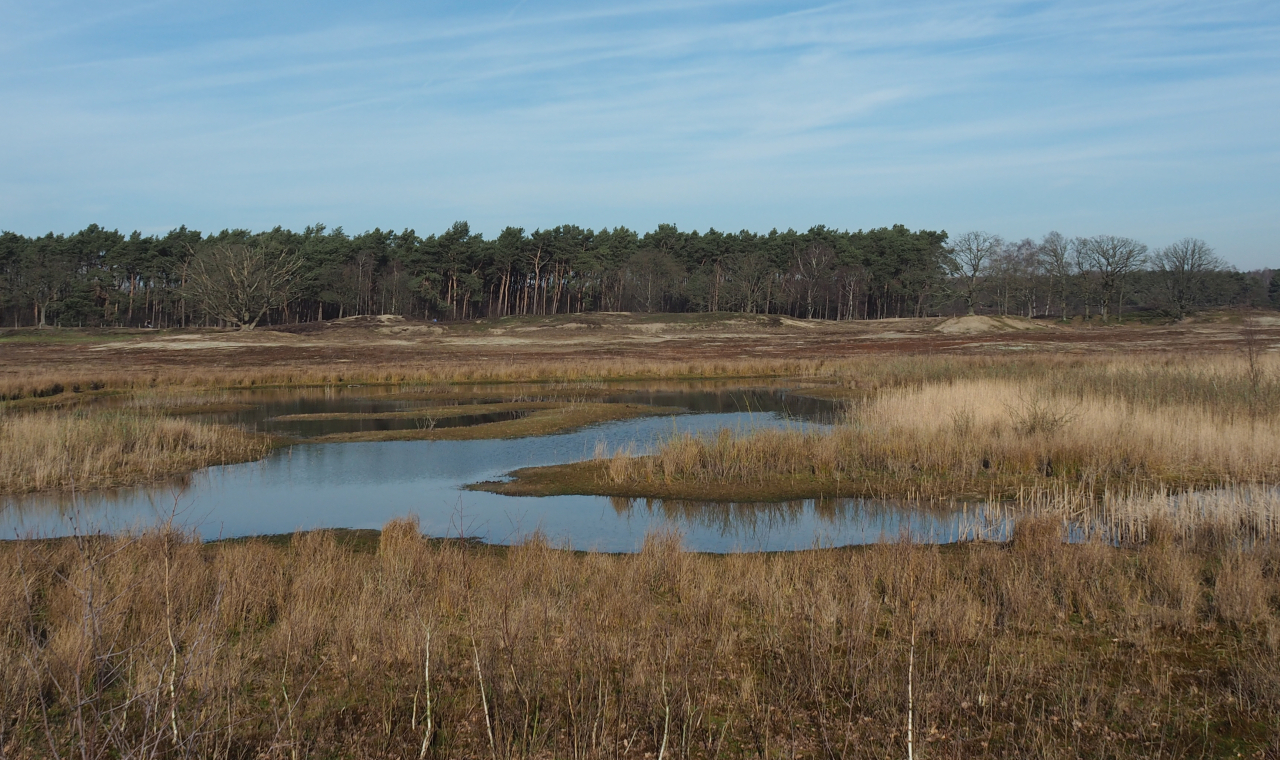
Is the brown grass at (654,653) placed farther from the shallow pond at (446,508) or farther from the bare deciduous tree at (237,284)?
the bare deciduous tree at (237,284)

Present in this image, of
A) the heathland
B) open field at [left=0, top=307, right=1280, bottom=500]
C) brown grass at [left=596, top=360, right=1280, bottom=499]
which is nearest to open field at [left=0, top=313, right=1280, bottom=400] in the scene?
open field at [left=0, top=307, right=1280, bottom=500]

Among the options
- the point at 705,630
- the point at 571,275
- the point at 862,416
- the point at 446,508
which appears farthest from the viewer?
the point at 571,275

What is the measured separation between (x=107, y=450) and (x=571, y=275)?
90.2m

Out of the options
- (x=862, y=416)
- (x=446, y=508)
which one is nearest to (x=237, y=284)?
(x=862, y=416)

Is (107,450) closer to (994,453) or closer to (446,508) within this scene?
(446,508)

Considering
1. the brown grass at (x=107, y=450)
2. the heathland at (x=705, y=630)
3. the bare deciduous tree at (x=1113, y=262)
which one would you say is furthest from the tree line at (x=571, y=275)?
the heathland at (x=705, y=630)

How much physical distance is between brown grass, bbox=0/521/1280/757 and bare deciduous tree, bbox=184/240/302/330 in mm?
79281

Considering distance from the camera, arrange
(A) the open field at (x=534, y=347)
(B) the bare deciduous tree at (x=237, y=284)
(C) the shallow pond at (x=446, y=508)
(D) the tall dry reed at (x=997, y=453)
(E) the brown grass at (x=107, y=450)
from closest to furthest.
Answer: (C) the shallow pond at (x=446, y=508) < (D) the tall dry reed at (x=997, y=453) < (E) the brown grass at (x=107, y=450) < (A) the open field at (x=534, y=347) < (B) the bare deciduous tree at (x=237, y=284)

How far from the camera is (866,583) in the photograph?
26.1 feet

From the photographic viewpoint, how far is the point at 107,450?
17188 mm

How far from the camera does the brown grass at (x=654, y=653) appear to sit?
518cm

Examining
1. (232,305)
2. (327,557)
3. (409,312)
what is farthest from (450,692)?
(409,312)

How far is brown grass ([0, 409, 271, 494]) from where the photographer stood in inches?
622

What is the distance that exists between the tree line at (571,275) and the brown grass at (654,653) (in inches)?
3326
